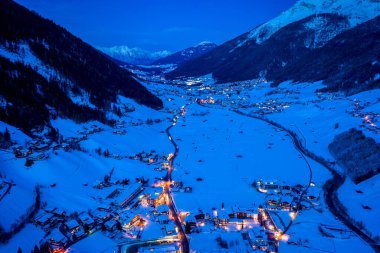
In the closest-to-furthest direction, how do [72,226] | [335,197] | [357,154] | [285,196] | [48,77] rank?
1. [72,226]
2. [285,196]
3. [335,197]
4. [357,154]
5. [48,77]

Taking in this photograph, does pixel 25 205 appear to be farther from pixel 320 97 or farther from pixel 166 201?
pixel 320 97

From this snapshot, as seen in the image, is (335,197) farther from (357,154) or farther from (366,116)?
(366,116)

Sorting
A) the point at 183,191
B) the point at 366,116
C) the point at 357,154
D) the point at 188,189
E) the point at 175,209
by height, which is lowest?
the point at 175,209

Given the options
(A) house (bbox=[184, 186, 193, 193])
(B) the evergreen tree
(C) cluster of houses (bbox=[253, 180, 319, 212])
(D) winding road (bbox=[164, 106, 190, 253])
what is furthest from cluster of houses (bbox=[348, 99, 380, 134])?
(B) the evergreen tree

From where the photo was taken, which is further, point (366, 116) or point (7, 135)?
point (366, 116)

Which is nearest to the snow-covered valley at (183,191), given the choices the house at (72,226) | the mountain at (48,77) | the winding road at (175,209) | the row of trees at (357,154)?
the house at (72,226)

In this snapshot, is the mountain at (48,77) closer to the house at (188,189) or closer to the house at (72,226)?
the house at (72,226)

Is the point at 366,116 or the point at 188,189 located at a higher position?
the point at 366,116

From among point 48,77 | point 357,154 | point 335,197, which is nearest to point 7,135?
point 48,77
